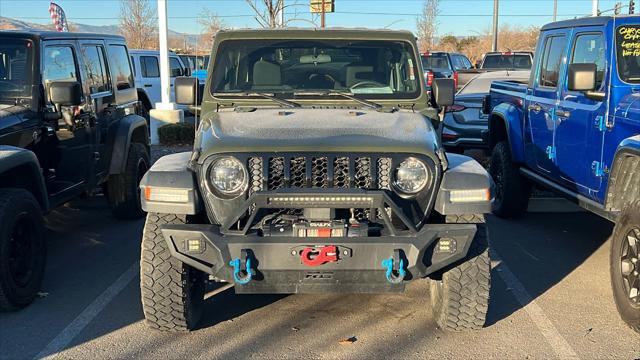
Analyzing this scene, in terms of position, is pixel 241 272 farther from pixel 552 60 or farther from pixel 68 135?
pixel 552 60

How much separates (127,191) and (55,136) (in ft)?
4.63

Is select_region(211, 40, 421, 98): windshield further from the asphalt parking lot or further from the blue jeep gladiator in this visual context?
the asphalt parking lot

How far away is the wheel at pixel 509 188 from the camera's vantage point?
7.16 metres

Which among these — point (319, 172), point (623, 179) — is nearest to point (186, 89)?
point (319, 172)

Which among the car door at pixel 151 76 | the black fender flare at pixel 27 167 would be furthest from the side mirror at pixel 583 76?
the car door at pixel 151 76

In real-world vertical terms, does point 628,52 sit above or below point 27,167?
above

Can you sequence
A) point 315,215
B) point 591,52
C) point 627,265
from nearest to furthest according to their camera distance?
point 315,215 → point 627,265 → point 591,52

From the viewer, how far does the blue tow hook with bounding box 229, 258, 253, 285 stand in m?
3.63

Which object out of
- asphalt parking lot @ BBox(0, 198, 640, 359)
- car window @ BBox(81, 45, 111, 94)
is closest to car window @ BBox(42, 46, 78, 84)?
car window @ BBox(81, 45, 111, 94)

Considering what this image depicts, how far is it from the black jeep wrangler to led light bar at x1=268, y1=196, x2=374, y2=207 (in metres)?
2.10

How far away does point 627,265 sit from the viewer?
14.2ft

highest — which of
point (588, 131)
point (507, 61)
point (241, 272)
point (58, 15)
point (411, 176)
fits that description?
point (58, 15)

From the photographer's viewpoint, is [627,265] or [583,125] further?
[583,125]

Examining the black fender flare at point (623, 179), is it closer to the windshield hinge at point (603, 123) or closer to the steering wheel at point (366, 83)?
the windshield hinge at point (603, 123)
